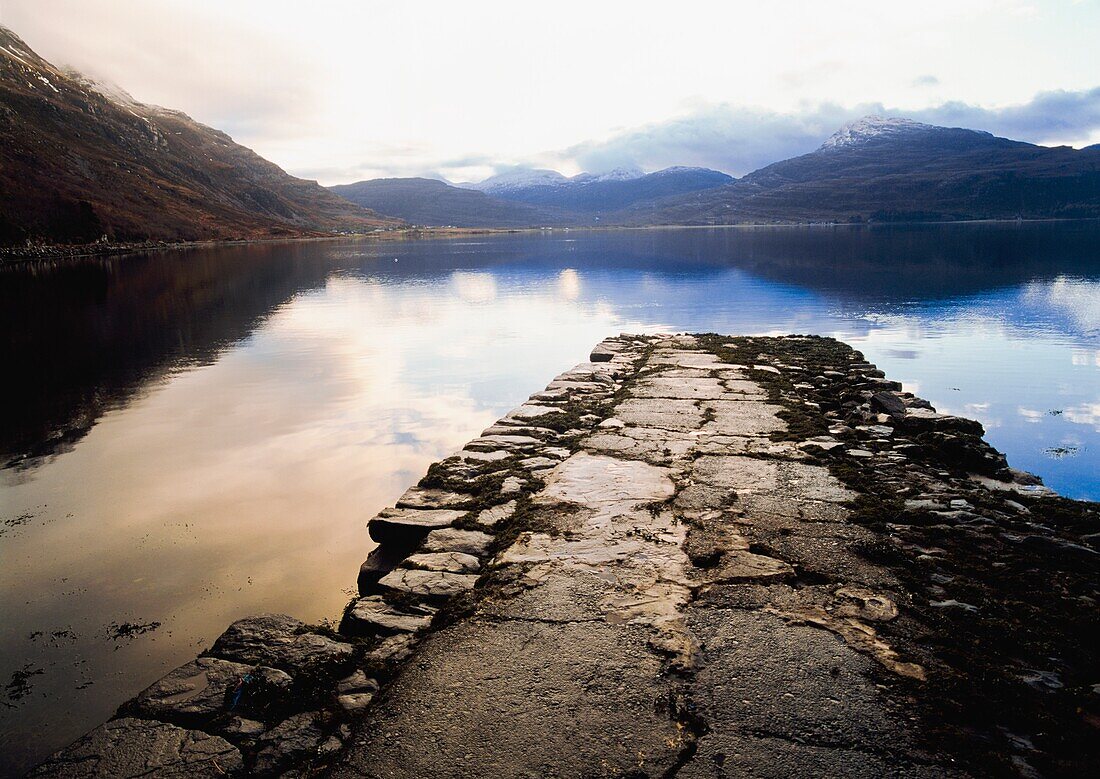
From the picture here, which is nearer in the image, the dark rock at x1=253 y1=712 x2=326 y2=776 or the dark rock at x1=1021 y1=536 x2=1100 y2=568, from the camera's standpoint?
the dark rock at x1=253 y1=712 x2=326 y2=776

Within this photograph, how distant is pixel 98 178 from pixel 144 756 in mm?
121576

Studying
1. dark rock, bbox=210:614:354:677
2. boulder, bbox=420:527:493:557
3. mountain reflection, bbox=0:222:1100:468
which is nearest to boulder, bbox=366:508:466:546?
boulder, bbox=420:527:493:557

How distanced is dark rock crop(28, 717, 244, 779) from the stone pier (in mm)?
12

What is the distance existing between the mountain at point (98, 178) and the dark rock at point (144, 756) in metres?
73.4

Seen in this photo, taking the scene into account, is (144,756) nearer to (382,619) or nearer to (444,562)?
(382,619)

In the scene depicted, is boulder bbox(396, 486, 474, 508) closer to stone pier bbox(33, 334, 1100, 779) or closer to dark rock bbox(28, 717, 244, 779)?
stone pier bbox(33, 334, 1100, 779)

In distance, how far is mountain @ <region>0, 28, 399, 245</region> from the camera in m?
72.2

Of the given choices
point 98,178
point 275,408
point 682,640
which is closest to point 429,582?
point 682,640

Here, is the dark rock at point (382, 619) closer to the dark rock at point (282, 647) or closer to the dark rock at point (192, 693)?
the dark rock at point (282, 647)

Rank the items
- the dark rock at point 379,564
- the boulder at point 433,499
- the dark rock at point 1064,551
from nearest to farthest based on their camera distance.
A: the dark rock at point 1064,551 < the dark rock at point 379,564 < the boulder at point 433,499

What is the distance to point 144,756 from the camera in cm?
301

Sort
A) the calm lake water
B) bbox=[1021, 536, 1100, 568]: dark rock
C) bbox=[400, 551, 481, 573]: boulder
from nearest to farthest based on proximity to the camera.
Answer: bbox=[1021, 536, 1100, 568]: dark rock
bbox=[400, 551, 481, 573]: boulder
the calm lake water

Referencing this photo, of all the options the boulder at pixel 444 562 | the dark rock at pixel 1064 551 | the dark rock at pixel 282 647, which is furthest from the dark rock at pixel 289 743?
the dark rock at pixel 1064 551

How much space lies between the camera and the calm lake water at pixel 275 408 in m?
5.02
